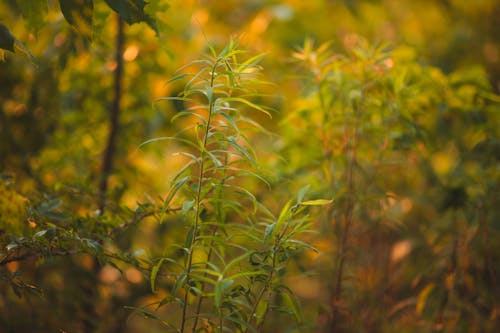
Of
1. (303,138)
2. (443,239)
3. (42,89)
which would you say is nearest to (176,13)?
(42,89)

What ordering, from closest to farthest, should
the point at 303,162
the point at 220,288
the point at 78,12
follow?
the point at 220,288, the point at 78,12, the point at 303,162

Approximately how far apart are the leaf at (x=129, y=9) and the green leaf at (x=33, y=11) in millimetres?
160

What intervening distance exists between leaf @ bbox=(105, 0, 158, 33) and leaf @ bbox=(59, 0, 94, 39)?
5 centimetres

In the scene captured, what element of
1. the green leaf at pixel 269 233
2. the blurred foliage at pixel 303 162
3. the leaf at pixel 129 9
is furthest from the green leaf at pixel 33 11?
the green leaf at pixel 269 233

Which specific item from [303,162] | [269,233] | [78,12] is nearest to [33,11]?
[78,12]

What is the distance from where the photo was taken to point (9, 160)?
5.49ft

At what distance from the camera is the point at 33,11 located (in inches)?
38.4

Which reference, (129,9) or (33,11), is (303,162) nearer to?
(129,9)

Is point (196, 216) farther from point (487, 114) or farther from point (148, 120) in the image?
point (487, 114)

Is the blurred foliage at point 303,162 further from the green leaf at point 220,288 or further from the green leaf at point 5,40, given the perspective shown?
the green leaf at point 220,288

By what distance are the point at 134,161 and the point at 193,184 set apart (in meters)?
1.04

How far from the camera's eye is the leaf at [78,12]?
36.9 inches

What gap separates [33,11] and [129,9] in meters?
0.20

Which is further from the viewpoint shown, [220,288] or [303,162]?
[303,162]
